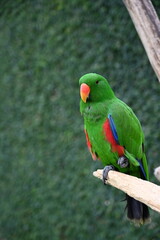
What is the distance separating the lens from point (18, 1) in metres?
3.32

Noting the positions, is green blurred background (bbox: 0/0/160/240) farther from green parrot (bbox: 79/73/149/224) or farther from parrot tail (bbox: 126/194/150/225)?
green parrot (bbox: 79/73/149/224)

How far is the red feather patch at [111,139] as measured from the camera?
6.15 feet

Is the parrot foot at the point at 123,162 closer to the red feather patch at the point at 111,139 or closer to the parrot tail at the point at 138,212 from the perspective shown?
the red feather patch at the point at 111,139

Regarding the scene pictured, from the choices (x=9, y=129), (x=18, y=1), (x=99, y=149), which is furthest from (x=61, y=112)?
(x=99, y=149)

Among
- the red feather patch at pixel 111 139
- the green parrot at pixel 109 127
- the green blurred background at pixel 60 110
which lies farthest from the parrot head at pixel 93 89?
the green blurred background at pixel 60 110

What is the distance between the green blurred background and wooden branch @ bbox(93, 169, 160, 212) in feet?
3.48

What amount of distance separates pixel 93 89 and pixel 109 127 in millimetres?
181

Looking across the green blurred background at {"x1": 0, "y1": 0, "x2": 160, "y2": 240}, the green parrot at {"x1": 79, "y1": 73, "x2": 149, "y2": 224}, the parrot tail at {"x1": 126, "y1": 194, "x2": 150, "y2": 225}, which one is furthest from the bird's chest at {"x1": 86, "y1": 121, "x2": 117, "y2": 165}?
the green blurred background at {"x1": 0, "y1": 0, "x2": 160, "y2": 240}

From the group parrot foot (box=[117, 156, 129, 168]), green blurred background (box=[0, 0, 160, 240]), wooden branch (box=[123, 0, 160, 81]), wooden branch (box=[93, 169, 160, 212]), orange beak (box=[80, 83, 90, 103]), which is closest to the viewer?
wooden branch (box=[93, 169, 160, 212])

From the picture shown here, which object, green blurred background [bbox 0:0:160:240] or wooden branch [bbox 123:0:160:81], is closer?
wooden branch [bbox 123:0:160:81]

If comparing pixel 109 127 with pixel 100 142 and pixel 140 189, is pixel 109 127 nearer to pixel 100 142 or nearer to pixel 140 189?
pixel 100 142

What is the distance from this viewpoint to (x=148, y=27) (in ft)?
6.75

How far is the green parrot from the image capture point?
1.86 m

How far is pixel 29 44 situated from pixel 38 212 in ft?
4.28
